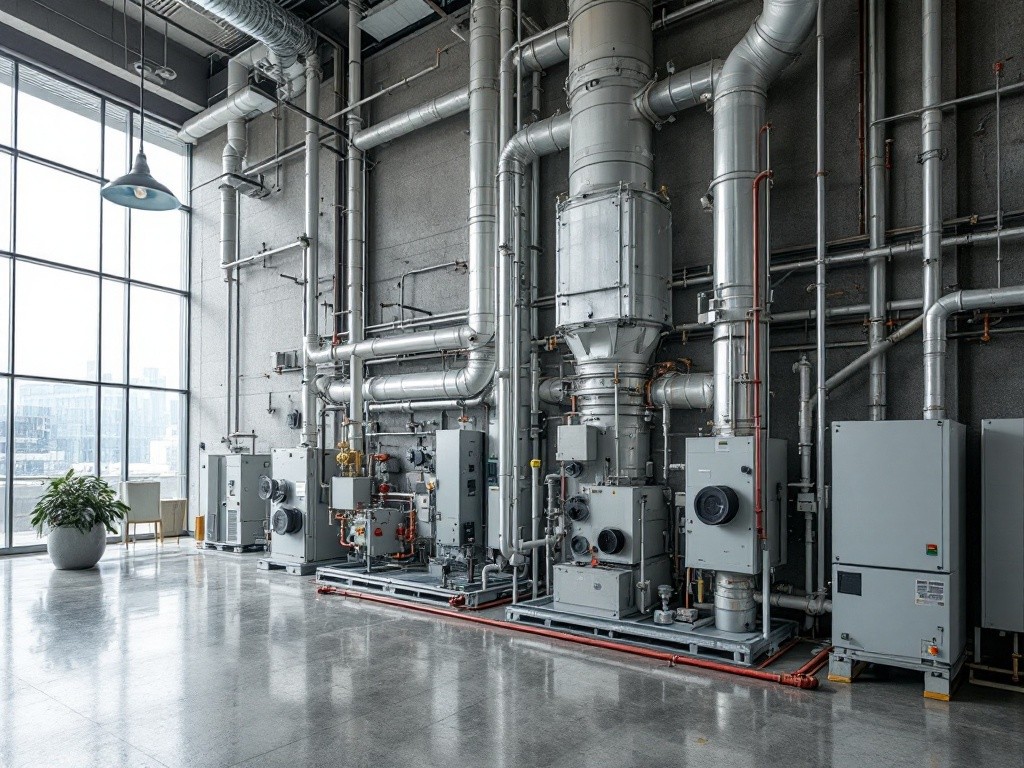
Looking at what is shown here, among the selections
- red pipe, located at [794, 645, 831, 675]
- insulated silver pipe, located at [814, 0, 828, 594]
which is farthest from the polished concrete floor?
insulated silver pipe, located at [814, 0, 828, 594]

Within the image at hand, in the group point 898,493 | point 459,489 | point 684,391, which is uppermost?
point 684,391

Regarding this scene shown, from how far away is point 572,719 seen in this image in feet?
13.6

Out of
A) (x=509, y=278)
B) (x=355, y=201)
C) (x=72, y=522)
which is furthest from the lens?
(x=355, y=201)

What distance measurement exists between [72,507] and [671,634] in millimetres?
8053

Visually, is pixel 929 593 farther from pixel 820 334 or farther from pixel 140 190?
pixel 140 190

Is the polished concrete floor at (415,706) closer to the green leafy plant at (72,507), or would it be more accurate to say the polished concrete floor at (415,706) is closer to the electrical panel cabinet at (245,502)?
the green leafy plant at (72,507)

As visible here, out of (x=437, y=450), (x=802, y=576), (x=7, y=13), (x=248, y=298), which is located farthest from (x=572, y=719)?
(x=7, y=13)

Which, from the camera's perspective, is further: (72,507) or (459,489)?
(72,507)

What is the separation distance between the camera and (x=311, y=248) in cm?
1023

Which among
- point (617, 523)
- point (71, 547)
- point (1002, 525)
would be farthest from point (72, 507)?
point (1002, 525)

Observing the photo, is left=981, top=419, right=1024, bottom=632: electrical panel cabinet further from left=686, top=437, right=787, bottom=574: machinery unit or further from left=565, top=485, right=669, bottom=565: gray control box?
left=565, top=485, right=669, bottom=565: gray control box

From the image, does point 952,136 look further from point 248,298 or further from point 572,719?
point 248,298

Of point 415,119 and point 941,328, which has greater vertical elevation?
point 415,119

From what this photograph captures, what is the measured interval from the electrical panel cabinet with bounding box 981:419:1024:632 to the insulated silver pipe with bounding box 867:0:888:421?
96 cm
